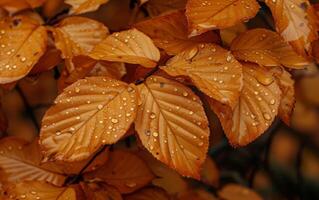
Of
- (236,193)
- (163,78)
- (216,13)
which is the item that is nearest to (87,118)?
(163,78)

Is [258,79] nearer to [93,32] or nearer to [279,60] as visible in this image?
[279,60]

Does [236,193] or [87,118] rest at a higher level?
[87,118]

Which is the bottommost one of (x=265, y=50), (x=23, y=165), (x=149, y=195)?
(x=149, y=195)

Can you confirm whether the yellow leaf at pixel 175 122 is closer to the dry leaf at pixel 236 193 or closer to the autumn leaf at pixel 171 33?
the autumn leaf at pixel 171 33

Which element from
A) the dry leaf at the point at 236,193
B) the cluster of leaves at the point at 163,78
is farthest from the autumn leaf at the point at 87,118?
the dry leaf at the point at 236,193

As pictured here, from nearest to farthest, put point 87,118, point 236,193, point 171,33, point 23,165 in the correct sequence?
point 87,118
point 171,33
point 23,165
point 236,193

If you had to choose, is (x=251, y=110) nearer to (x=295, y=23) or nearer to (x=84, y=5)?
(x=295, y=23)

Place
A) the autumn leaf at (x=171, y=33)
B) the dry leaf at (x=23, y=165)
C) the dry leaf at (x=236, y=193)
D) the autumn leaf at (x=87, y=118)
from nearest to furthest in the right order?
the autumn leaf at (x=87, y=118)
the autumn leaf at (x=171, y=33)
the dry leaf at (x=23, y=165)
the dry leaf at (x=236, y=193)
